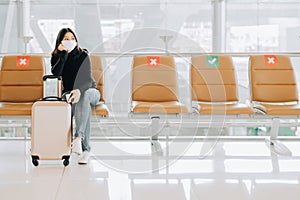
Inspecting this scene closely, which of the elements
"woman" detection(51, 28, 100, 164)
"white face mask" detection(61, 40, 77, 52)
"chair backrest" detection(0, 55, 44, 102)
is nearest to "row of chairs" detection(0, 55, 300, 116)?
"chair backrest" detection(0, 55, 44, 102)

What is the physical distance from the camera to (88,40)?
7.13 m

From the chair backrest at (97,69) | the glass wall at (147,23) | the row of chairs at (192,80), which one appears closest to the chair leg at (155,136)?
the row of chairs at (192,80)

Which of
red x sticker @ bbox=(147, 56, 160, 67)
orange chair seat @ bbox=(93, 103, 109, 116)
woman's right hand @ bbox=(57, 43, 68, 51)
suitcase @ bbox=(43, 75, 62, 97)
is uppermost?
woman's right hand @ bbox=(57, 43, 68, 51)

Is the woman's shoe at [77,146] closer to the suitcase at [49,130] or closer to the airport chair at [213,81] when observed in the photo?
the suitcase at [49,130]

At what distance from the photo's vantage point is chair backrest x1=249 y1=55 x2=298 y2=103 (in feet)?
12.8

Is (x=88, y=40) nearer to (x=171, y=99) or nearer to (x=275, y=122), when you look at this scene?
(x=171, y=99)

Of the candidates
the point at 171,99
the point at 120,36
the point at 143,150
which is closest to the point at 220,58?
the point at 171,99

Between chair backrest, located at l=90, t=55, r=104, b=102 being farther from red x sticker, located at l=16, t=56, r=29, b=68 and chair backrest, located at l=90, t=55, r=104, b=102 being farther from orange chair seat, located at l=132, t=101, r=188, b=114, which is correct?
red x sticker, located at l=16, t=56, r=29, b=68

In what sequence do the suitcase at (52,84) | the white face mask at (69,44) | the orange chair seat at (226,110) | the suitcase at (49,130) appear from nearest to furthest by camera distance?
the suitcase at (49,130), the suitcase at (52,84), the white face mask at (69,44), the orange chair seat at (226,110)

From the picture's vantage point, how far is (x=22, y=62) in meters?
3.93

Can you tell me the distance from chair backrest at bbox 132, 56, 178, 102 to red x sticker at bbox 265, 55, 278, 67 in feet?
2.81

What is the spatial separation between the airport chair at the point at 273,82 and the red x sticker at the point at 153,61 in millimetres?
856

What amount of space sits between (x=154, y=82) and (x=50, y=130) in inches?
47.3

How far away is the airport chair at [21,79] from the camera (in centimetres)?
383
